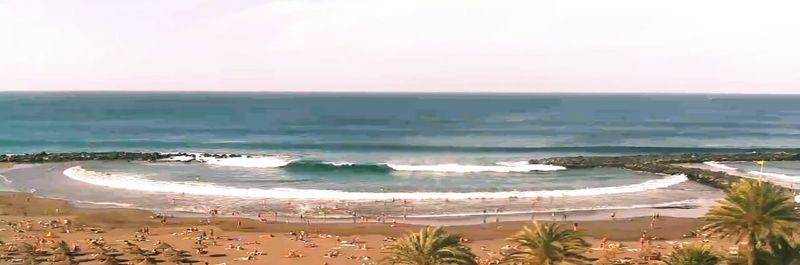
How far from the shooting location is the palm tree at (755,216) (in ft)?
80.6

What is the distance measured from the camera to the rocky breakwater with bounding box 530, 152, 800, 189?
238ft

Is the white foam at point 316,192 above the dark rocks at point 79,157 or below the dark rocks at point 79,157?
below

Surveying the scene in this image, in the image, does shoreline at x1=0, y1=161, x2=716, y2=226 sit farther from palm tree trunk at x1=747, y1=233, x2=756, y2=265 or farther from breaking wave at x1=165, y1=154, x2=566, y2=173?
palm tree trunk at x1=747, y1=233, x2=756, y2=265

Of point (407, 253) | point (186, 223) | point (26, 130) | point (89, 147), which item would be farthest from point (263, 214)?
point (26, 130)

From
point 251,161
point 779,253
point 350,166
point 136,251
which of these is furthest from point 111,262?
point 251,161

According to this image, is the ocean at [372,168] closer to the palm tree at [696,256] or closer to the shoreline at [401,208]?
the shoreline at [401,208]

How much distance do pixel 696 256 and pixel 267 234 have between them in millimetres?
28592

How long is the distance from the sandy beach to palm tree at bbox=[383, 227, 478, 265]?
1412cm

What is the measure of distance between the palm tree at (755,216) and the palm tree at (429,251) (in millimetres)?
9944

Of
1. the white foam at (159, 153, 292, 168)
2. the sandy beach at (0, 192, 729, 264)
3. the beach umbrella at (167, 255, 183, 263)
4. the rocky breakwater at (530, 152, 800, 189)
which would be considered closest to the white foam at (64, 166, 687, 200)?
the rocky breakwater at (530, 152, 800, 189)

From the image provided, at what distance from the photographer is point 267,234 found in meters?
45.4

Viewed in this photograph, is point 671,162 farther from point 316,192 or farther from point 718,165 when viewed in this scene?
point 316,192

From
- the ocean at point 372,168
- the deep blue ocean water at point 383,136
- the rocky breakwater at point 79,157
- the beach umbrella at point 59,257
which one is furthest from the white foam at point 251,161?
the beach umbrella at point 59,257

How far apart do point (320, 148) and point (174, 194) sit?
46300 mm
